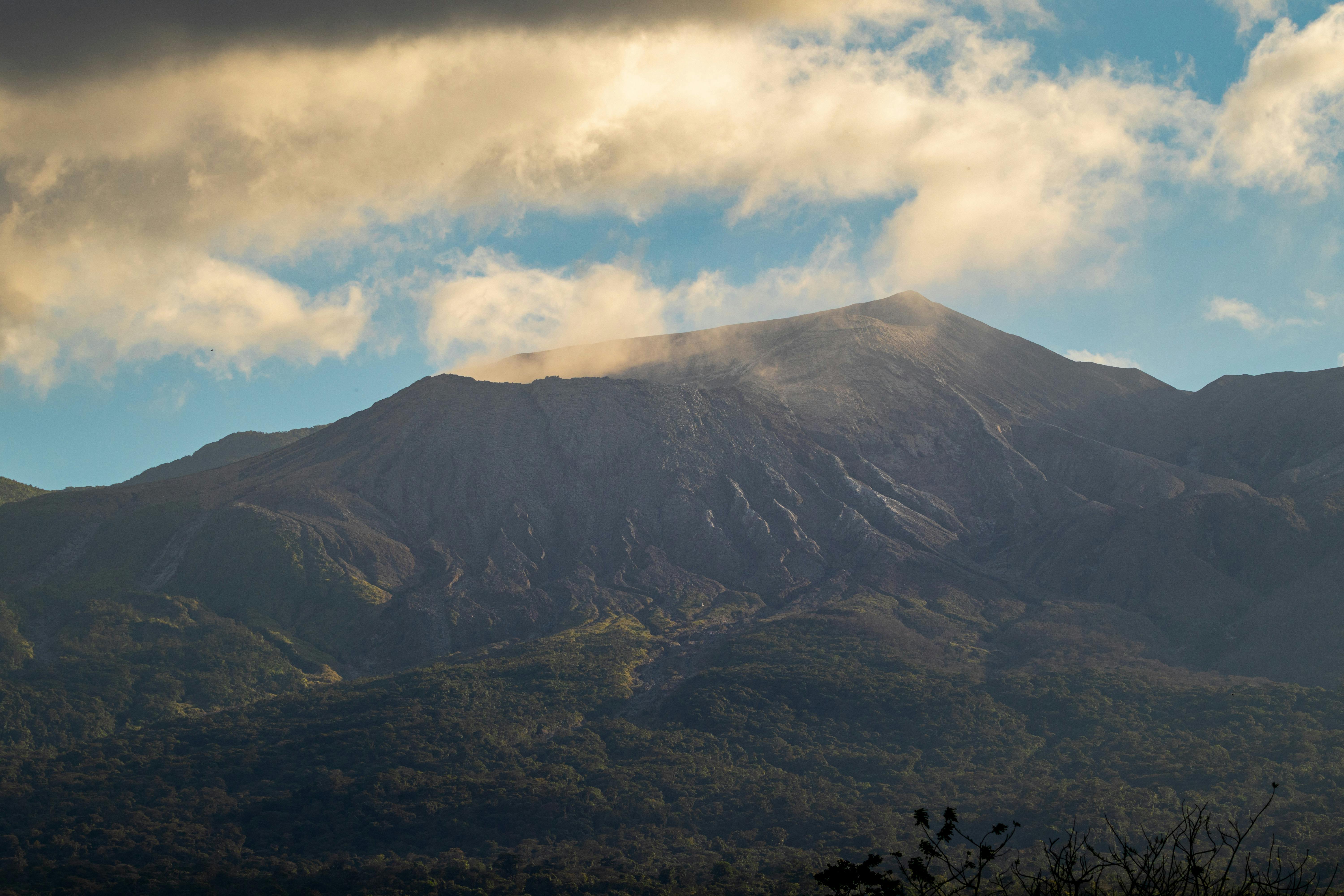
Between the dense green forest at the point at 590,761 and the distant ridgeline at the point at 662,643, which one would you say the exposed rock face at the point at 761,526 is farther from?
the dense green forest at the point at 590,761

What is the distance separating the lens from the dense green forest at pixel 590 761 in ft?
289

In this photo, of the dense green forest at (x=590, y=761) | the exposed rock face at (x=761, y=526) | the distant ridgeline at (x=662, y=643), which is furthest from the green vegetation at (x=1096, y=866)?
the exposed rock face at (x=761, y=526)

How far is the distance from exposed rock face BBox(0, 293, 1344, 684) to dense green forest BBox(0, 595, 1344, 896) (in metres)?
12.6

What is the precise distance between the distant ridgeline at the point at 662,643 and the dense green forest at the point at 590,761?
455mm

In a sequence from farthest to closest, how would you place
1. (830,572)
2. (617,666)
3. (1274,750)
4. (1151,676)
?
(830,572) < (617,666) < (1151,676) < (1274,750)

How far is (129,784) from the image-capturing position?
104625 millimetres

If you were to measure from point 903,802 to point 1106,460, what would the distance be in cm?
9902

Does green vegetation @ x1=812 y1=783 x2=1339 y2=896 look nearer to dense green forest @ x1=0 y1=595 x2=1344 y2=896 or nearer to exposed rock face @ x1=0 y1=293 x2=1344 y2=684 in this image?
dense green forest @ x1=0 y1=595 x2=1344 y2=896

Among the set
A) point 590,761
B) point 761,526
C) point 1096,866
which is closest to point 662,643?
point 761,526

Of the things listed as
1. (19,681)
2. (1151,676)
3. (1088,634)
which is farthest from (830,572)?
(19,681)

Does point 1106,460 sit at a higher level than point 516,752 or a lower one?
higher

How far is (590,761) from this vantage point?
359ft

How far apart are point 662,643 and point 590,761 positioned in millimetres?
33031

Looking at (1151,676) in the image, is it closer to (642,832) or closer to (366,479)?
(642,832)
